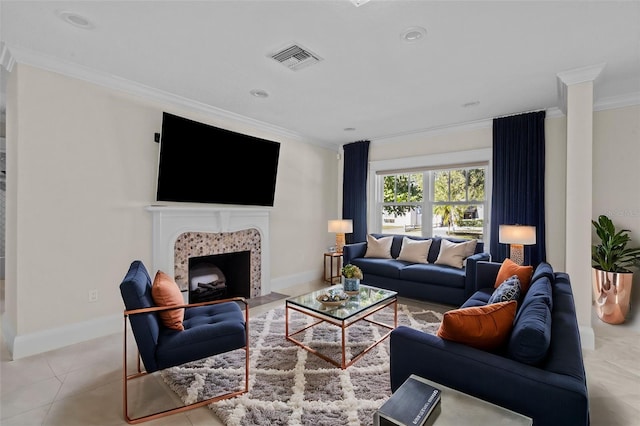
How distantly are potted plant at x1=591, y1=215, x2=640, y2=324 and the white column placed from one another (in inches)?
28.9

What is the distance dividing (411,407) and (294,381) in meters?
1.24

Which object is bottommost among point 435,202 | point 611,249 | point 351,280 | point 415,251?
point 351,280

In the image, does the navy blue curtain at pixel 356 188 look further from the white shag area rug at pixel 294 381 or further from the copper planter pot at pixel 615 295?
the copper planter pot at pixel 615 295

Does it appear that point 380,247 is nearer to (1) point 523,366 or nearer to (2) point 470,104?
(2) point 470,104

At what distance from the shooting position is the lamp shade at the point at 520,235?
357 cm

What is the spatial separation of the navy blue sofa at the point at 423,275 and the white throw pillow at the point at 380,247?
0.31 ft

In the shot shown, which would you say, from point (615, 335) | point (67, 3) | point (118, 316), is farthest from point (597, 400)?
point (67, 3)

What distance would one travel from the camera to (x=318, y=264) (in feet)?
18.8

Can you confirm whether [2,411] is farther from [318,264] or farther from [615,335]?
[615,335]

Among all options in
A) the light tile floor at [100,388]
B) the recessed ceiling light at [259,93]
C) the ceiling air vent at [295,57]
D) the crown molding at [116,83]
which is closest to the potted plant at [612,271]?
the light tile floor at [100,388]

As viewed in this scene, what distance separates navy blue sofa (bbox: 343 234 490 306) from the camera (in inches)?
150

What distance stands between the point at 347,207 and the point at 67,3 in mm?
4608

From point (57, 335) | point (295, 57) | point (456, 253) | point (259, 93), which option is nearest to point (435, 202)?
point (456, 253)

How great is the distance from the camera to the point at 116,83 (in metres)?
3.13
